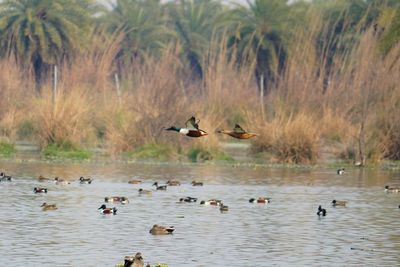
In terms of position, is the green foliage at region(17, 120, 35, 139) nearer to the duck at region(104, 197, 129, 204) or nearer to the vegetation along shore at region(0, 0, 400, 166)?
the vegetation along shore at region(0, 0, 400, 166)

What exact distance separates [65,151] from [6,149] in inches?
95.7

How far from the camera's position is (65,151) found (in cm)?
4394

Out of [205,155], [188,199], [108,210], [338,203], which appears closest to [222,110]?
[205,155]

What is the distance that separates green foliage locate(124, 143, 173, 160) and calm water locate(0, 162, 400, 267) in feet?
12.4

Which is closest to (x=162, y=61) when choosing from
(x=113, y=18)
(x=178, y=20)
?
(x=113, y=18)

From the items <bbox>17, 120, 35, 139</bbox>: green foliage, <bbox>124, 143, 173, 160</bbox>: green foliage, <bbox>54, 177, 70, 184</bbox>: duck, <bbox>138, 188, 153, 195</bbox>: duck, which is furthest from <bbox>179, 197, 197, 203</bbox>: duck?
<bbox>17, 120, 35, 139</bbox>: green foliage

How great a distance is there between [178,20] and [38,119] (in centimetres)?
4406

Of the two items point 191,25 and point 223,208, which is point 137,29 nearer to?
point 191,25

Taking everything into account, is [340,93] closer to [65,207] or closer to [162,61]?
[162,61]

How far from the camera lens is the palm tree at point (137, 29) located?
8025cm

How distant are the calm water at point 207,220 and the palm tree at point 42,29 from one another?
2821 centimetres

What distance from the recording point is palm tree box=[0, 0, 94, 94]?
67312mm

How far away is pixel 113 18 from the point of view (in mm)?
80938

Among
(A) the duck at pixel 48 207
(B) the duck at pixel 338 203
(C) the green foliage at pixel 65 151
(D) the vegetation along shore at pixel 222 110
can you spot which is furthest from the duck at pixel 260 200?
(C) the green foliage at pixel 65 151
